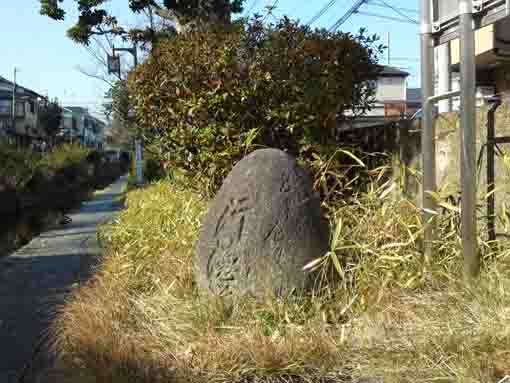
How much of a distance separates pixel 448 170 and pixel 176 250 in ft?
7.63

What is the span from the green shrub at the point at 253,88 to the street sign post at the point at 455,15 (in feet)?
5.47

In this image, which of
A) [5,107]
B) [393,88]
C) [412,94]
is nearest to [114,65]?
[393,88]

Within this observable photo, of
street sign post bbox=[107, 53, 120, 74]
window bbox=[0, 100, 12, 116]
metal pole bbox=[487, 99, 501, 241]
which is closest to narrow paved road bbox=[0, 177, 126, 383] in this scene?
metal pole bbox=[487, 99, 501, 241]

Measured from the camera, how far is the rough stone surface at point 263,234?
11.6 feet

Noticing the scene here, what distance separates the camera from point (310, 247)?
3602 millimetres

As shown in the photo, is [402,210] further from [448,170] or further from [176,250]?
[176,250]

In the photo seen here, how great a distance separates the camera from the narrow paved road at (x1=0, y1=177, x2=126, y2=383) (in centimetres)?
396

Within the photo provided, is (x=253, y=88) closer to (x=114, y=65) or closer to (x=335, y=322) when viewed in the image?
(x=335, y=322)

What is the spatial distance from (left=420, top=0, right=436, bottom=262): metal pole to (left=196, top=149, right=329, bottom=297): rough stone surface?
0.69 m

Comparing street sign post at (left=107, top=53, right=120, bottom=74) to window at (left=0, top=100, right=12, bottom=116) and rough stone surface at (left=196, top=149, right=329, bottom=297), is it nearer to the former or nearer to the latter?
rough stone surface at (left=196, top=149, right=329, bottom=297)

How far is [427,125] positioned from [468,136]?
450 mm

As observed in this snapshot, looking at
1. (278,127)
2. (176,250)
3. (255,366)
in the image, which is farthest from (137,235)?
(255,366)

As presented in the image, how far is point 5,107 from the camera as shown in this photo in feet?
176

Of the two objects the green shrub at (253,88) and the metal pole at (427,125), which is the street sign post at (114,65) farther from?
the metal pole at (427,125)
